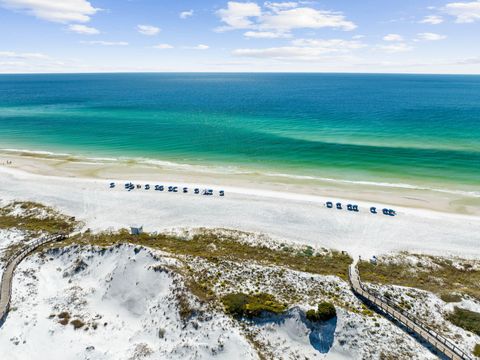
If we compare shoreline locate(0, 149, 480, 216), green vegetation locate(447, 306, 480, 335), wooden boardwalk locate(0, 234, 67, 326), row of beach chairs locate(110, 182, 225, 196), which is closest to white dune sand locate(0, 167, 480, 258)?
row of beach chairs locate(110, 182, 225, 196)

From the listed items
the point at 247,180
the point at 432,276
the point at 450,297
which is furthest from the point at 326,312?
the point at 247,180

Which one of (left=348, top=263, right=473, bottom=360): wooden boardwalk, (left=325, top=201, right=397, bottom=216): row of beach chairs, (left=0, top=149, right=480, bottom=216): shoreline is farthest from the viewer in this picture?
(left=0, top=149, right=480, bottom=216): shoreline

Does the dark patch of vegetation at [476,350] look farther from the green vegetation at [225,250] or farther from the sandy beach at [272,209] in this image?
the sandy beach at [272,209]

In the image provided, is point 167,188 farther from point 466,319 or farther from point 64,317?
point 466,319

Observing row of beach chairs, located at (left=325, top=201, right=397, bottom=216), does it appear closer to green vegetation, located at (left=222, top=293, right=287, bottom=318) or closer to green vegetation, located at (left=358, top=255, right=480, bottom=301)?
green vegetation, located at (left=358, top=255, right=480, bottom=301)

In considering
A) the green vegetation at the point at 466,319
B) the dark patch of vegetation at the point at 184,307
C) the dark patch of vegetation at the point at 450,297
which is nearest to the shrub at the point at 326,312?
the green vegetation at the point at 466,319

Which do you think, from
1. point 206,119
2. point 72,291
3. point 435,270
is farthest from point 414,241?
point 206,119
